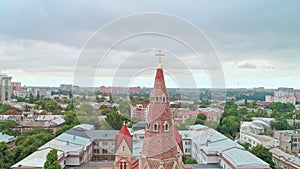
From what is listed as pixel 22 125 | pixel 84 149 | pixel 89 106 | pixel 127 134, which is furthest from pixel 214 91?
pixel 22 125

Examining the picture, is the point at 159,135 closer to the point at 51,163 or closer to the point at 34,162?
the point at 51,163

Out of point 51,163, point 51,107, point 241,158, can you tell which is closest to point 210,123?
point 241,158

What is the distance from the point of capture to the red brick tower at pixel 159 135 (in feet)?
44.4

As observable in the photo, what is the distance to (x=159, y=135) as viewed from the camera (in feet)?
44.3

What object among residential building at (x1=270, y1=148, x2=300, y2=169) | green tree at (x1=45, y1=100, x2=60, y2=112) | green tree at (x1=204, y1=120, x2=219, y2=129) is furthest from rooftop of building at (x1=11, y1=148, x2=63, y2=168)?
green tree at (x1=45, y1=100, x2=60, y2=112)

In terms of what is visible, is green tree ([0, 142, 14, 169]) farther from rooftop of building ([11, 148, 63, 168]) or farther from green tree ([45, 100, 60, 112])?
green tree ([45, 100, 60, 112])

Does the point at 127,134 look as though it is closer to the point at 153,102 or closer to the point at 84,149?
the point at 153,102

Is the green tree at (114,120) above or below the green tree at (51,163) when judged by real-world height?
above

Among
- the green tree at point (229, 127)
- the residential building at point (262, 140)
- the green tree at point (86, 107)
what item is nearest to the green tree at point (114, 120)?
the green tree at point (86, 107)

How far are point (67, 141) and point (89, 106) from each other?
30.8ft

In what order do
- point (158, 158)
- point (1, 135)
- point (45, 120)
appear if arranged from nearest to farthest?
1. point (158, 158)
2. point (1, 135)
3. point (45, 120)

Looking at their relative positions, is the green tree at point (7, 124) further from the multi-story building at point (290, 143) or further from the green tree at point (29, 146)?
the multi-story building at point (290, 143)

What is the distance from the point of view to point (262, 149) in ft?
91.8

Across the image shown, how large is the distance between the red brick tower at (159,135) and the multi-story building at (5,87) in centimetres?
7844
